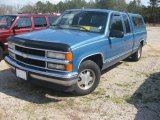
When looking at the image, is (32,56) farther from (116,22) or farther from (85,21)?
(116,22)

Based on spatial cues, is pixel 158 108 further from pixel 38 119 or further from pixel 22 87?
pixel 22 87

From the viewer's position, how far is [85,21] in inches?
254

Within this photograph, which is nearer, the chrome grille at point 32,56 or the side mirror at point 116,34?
the chrome grille at point 32,56

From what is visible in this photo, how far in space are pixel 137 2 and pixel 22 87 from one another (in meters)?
73.1

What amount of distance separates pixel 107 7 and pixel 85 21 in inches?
2842

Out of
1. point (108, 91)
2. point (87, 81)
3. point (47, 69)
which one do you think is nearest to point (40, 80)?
point (47, 69)

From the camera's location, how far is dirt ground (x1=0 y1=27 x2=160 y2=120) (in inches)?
186

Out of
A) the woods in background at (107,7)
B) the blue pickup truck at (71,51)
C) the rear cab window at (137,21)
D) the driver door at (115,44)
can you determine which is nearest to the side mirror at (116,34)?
the blue pickup truck at (71,51)

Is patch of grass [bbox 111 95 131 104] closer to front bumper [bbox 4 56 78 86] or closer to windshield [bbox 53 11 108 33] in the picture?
front bumper [bbox 4 56 78 86]

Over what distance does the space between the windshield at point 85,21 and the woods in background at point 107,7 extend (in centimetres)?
3629

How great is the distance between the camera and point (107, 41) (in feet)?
20.2

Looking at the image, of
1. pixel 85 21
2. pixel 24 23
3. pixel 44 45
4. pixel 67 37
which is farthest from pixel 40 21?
pixel 44 45

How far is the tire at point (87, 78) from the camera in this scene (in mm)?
5414

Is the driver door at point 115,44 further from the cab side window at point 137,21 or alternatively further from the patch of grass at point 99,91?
the cab side window at point 137,21
